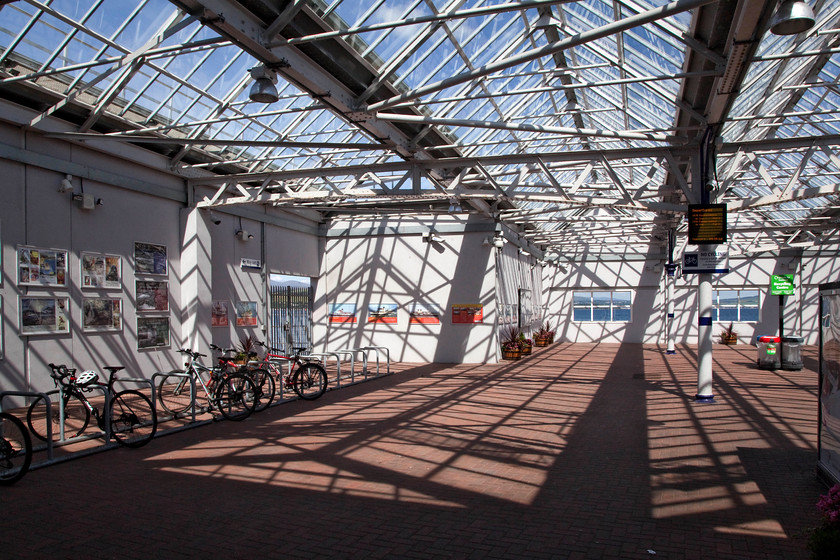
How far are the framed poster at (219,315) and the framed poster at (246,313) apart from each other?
1.55 ft

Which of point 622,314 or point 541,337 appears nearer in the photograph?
point 541,337

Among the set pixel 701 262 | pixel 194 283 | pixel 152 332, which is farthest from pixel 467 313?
pixel 152 332

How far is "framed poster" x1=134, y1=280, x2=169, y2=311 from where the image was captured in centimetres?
1196

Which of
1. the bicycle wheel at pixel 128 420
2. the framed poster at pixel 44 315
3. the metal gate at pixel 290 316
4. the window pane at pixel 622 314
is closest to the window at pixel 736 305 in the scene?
the window pane at pixel 622 314

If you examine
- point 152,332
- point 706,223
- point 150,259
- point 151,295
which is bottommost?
point 152,332

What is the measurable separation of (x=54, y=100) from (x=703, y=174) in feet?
33.7

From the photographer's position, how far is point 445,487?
6.04m

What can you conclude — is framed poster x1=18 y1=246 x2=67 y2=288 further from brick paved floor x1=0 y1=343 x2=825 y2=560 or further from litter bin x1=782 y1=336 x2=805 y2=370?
litter bin x1=782 y1=336 x2=805 y2=370

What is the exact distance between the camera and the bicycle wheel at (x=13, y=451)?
597 centimetres

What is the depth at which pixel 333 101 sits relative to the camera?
848cm

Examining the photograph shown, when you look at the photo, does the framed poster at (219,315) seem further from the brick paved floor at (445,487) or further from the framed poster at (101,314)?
the brick paved floor at (445,487)

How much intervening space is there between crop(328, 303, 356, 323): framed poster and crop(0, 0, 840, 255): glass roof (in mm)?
5079

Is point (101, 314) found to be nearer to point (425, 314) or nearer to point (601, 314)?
point (425, 314)

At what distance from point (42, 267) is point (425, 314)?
10411 mm
